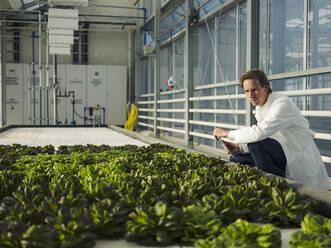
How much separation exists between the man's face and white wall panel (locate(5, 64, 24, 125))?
1049 cm

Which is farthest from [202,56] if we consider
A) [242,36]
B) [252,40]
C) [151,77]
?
A: [151,77]

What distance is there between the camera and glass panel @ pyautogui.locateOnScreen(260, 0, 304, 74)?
403 cm

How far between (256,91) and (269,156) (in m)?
0.44

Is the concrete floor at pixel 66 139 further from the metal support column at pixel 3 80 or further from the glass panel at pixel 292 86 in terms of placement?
the metal support column at pixel 3 80

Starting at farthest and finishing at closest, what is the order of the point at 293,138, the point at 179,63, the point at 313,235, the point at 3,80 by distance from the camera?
the point at 3,80, the point at 179,63, the point at 293,138, the point at 313,235

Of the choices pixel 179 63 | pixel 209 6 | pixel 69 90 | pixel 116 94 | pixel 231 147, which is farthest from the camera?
pixel 116 94

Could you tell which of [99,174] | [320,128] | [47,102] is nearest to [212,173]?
[99,174]

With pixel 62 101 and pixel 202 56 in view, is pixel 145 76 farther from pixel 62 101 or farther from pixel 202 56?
pixel 202 56

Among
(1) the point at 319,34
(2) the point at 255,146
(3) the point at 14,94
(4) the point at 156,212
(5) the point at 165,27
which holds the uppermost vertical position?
(5) the point at 165,27

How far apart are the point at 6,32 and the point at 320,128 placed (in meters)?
11.2

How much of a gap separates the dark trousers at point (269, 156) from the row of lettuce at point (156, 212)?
0.35 meters

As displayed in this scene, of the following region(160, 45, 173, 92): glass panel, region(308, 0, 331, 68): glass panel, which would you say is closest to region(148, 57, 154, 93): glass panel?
region(160, 45, 173, 92): glass panel

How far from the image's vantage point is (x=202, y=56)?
6.73 m

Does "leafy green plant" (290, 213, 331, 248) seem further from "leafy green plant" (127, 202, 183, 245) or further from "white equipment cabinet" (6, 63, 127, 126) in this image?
"white equipment cabinet" (6, 63, 127, 126)
